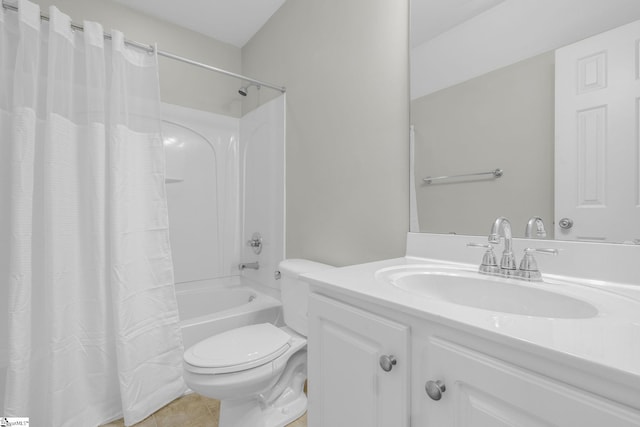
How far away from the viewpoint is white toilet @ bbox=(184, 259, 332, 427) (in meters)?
1.11

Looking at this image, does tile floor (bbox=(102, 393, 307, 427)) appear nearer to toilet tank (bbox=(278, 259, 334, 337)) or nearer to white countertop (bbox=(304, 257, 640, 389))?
toilet tank (bbox=(278, 259, 334, 337))

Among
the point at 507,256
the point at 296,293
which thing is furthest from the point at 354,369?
the point at 296,293

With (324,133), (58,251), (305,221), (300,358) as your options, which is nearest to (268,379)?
(300,358)

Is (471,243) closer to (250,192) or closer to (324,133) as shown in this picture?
(324,133)

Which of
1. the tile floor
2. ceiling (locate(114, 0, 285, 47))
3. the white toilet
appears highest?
ceiling (locate(114, 0, 285, 47))

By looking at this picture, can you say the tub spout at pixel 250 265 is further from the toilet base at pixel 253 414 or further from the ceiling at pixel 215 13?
the ceiling at pixel 215 13

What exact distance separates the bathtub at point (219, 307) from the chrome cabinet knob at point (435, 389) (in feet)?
4.31

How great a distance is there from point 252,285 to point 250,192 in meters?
0.73

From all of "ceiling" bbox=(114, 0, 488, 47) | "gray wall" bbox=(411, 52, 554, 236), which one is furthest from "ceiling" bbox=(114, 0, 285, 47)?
"gray wall" bbox=(411, 52, 554, 236)

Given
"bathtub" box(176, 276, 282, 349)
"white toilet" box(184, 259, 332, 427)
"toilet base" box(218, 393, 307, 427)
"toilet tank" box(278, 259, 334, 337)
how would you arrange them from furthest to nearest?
"bathtub" box(176, 276, 282, 349) → "toilet tank" box(278, 259, 334, 337) → "toilet base" box(218, 393, 307, 427) → "white toilet" box(184, 259, 332, 427)

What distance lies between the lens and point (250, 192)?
2.36 meters

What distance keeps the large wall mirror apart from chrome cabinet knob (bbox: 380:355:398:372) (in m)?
0.62

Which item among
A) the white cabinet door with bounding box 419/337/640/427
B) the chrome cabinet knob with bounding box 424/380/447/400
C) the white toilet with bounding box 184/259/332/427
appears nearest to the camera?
the white cabinet door with bounding box 419/337/640/427

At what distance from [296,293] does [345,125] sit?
2.93ft
